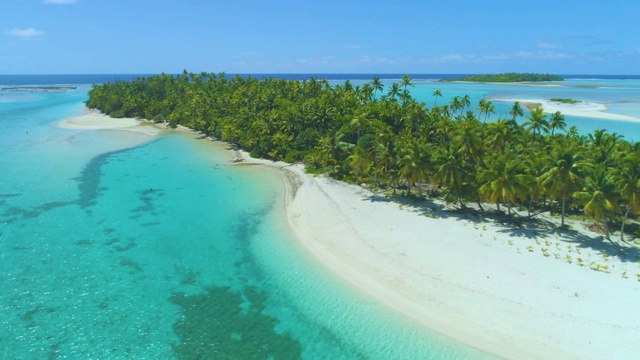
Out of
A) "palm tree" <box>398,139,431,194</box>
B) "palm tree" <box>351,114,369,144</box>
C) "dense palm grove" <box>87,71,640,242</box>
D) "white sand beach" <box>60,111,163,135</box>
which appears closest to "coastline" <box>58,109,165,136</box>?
"white sand beach" <box>60,111,163,135</box>

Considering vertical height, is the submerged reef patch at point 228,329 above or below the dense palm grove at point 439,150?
below

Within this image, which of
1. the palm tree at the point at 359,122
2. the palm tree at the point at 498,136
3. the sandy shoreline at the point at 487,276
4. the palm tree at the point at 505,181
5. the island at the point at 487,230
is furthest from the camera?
the palm tree at the point at 359,122

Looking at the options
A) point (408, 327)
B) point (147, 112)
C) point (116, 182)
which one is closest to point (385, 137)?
point (408, 327)

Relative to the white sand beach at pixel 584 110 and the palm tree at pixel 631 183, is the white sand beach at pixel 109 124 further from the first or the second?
the white sand beach at pixel 584 110

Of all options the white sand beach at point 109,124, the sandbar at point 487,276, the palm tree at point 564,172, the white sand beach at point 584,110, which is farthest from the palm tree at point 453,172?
the white sand beach at point 584,110

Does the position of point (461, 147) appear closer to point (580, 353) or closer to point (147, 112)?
point (580, 353)
